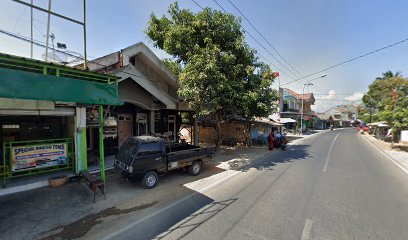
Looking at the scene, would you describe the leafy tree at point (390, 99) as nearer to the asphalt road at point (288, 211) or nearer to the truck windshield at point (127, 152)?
the asphalt road at point (288, 211)

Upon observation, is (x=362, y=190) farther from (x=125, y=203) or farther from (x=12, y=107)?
(x=12, y=107)

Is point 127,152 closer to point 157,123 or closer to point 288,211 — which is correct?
point 288,211

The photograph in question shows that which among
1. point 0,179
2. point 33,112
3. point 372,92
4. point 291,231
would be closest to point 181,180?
point 291,231

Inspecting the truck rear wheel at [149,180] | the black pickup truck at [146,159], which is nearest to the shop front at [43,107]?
the black pickup truck at [146,159]

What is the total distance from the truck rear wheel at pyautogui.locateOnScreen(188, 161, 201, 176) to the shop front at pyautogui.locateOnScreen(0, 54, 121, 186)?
4.00 meters

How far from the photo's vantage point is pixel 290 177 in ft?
30.2

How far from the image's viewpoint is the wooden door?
1260cm

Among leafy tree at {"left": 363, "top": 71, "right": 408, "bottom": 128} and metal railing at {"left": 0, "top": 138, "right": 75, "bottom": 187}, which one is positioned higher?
leafy tree at {"left": 363, "top": 71, "right": 408, "bottom": 128}

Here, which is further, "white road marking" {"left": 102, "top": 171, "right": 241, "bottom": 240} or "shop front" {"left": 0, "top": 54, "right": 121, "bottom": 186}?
"shop front" {"left": 0, "top": 54, "right": 121, "bottom": 186}

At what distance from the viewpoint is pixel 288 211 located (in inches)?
228

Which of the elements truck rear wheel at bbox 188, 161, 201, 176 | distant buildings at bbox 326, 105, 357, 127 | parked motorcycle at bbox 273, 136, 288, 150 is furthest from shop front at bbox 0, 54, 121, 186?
distant buildings at bbox 326, 105, 357, 127

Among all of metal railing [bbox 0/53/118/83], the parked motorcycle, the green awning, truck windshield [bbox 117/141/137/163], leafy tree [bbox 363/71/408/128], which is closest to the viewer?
the green awning

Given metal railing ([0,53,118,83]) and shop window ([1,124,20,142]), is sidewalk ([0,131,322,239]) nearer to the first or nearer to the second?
shop window ([1,124,20,142])

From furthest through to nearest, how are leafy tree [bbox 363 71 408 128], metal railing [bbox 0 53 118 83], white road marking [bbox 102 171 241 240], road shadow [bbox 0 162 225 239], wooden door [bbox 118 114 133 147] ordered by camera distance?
1. leafy tree [bbox 363 71 408 128]
2. wooden door [bbox 118 114 133 147]
3. metal railing [bbox 0 53 118 83]
4. road shadow [bbox 0 162 225 239]
5. white road marking [bbox 102 171 241 240]
